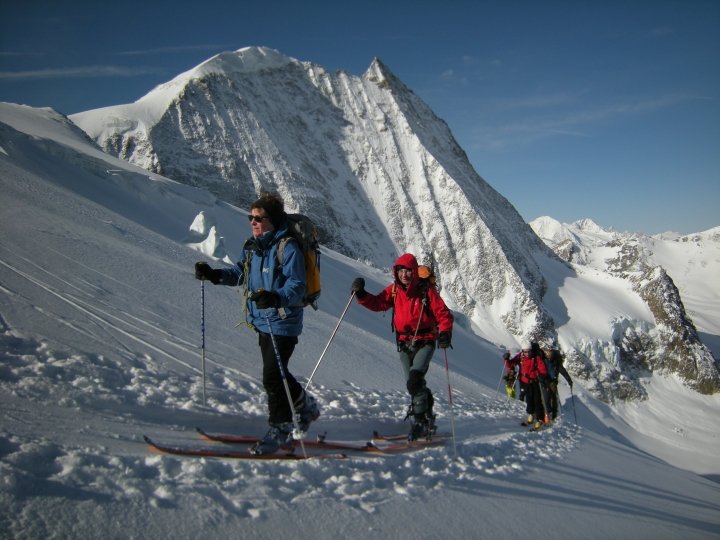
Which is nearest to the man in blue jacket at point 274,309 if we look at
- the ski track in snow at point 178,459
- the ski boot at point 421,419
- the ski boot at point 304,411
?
the ski boot at point 304,411

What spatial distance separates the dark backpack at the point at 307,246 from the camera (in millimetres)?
3994

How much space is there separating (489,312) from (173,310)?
6504 cm

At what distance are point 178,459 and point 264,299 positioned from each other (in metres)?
1.42

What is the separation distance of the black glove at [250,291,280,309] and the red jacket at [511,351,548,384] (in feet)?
25.9

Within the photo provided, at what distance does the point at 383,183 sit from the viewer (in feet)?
231

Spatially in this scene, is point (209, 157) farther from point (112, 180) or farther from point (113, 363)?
point (113, 363)

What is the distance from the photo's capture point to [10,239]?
7785mm

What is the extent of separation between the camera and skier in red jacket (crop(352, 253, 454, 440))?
215 inches

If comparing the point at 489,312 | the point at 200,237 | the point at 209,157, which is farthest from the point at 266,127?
the point at 200,237

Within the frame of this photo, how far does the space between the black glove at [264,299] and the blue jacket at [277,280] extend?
7 cm

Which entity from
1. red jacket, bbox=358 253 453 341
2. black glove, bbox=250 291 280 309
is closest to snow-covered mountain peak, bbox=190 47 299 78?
red jacket, bbox=358 253 453 341

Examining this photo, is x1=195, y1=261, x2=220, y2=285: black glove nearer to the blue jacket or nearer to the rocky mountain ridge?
the blue jacket

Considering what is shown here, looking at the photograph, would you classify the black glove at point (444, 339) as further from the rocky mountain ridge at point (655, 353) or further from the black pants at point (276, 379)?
the rocky mountain ridge at point (655, 353)

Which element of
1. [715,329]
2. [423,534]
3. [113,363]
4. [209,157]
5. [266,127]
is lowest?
[113,363]
